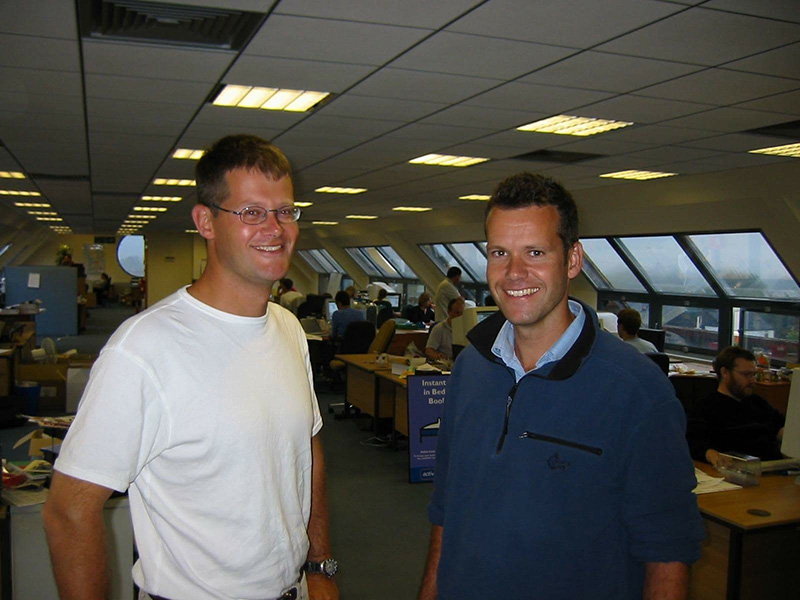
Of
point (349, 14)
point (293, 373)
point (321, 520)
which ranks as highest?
point (349, 14)

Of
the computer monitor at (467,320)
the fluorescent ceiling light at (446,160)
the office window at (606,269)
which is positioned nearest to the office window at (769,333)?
the office window at (606,269)

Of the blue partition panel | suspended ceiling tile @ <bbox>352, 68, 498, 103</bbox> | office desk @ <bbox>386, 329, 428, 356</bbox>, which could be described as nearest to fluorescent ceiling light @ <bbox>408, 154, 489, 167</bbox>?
suspended ceiling tile @ <bbox>352, 68, 498, 103</bbox>

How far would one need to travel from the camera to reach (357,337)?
912 cm

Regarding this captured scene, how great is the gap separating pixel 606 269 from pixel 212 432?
1106 centimetres

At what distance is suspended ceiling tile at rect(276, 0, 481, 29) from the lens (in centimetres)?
275

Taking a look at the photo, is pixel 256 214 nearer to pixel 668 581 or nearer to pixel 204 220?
pixel 204 220

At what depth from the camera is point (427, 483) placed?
5816 millimetres

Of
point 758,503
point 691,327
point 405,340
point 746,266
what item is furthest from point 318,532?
point 691,327

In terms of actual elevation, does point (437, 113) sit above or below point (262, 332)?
above

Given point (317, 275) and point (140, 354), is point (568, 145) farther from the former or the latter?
point (317, 275)

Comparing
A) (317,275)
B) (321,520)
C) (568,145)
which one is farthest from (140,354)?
(317,275)

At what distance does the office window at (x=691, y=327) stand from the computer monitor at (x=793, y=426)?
6755mm

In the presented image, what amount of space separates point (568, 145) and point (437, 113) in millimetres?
1733

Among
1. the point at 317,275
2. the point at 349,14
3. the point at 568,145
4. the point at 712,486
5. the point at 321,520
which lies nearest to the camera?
the point at 321,520
